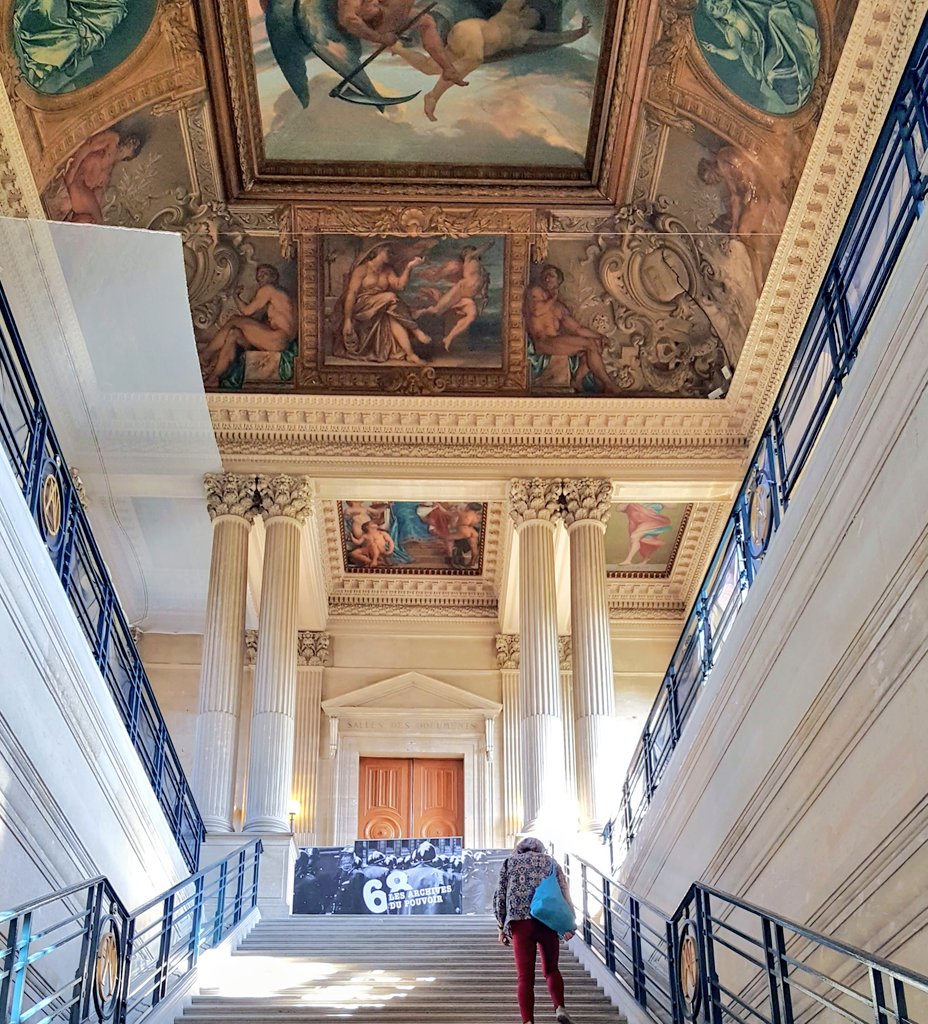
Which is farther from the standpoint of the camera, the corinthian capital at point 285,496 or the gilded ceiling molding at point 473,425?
the gilded ceiling molding at point 473,425

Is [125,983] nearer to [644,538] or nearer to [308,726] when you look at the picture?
[308,726]

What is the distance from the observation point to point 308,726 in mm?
19891

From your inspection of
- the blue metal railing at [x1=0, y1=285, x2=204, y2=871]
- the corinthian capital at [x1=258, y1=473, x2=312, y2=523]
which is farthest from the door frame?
the blue metal railing at [x1=0, y1=285, x2=204, y2=871]

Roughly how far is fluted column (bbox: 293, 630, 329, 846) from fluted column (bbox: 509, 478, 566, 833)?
486 cm

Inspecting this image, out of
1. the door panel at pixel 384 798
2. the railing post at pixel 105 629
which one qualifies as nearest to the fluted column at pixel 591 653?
the door panel at pixel 384 798

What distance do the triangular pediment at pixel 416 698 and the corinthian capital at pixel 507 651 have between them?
0.66m

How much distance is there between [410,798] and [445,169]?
32.3ft

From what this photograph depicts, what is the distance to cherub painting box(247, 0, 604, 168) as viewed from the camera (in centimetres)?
1442

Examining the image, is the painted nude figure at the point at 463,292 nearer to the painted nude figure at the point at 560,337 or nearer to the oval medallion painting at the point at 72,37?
the painted nude figure at the point at 560,337

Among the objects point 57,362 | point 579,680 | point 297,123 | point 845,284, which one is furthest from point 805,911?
point 297,123

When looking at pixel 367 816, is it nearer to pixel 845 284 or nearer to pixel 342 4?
pixel 342 4

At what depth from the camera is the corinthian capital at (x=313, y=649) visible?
2041 cm

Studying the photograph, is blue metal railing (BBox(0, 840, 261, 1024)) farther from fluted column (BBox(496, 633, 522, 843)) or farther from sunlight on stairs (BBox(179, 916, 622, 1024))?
fluted column (BBox(496, 633, 522, 843))

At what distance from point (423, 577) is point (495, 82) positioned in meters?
8.46
